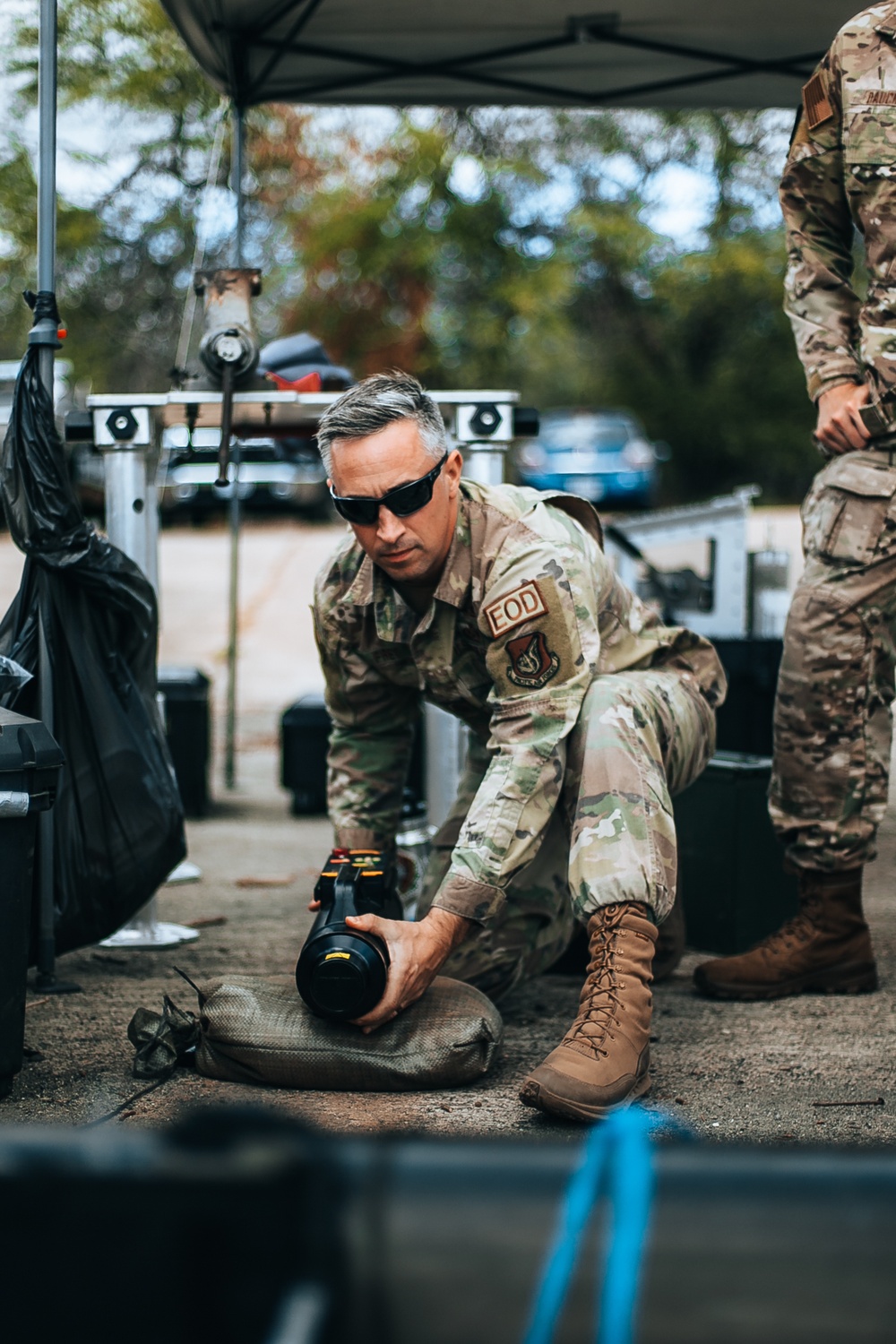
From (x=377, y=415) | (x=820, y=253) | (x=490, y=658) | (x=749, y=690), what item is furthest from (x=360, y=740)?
(x=749, y=690)

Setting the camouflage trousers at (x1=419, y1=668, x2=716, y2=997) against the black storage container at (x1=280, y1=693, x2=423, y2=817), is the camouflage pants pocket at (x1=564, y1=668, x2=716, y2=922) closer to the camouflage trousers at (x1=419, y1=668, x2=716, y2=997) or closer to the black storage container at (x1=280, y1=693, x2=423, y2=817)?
the camouflage trousers at (x1=419, y1=668, x2=716, y2=997)

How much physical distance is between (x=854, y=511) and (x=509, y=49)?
2.50 m

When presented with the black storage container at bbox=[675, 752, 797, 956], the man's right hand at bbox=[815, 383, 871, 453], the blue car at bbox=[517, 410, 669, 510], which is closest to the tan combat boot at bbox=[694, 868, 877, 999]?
the black storage container at bbox=[675, 752, 797, 956]

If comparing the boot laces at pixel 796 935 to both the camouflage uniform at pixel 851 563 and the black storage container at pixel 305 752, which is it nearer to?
the camouflage uniform at pixel 851 563

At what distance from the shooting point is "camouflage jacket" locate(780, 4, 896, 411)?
2555 millimetres

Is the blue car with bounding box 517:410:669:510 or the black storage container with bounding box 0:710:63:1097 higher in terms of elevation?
the blue car with bounding box 517:410:669:510

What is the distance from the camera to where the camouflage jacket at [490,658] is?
2121 millimetres

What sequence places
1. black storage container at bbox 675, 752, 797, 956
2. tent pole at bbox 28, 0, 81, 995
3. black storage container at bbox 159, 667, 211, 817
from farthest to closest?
black storage container at bbox 159, 667, 211, 817 < black storage container at bbox 675, 752, 797, 956 < tent pole at bbox 28, 0, 81, 995

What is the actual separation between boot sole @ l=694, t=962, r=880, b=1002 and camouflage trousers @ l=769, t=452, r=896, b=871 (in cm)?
22

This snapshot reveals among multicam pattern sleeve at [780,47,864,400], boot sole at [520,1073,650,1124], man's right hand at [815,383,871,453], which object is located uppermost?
multicam pattern sleeve at [780,47,864,400]

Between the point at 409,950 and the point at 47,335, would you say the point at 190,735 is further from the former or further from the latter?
the point at 409,950

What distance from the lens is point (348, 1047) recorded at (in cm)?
210

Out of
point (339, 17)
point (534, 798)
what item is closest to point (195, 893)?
point (534, 798)

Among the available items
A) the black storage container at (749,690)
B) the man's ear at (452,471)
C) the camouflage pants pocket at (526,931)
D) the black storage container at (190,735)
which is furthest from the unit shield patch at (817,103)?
the black storage container at (190,735)
